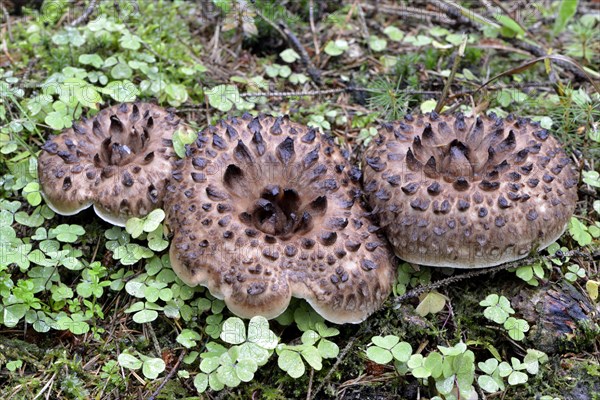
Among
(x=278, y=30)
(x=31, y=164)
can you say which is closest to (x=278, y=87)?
(x=278, y=30)

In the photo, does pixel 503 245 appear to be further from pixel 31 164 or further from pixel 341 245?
pixel 31 164

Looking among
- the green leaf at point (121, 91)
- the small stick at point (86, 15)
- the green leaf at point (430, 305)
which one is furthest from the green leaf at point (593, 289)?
the small stick at point (86, 15)

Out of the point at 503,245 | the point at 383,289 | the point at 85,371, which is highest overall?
the point at 503,245

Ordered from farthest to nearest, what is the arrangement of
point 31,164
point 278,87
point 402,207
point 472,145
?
point 278,87, point 31,164, point 472,145, point 402,207

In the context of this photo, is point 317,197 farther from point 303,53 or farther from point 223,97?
point 303,53

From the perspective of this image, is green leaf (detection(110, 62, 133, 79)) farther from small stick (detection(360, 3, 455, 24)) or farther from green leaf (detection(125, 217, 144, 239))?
small stick (detection(360, 3, 455, 24))

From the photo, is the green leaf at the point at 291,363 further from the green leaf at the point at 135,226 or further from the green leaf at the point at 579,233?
the green leaf at the point at 579,233
